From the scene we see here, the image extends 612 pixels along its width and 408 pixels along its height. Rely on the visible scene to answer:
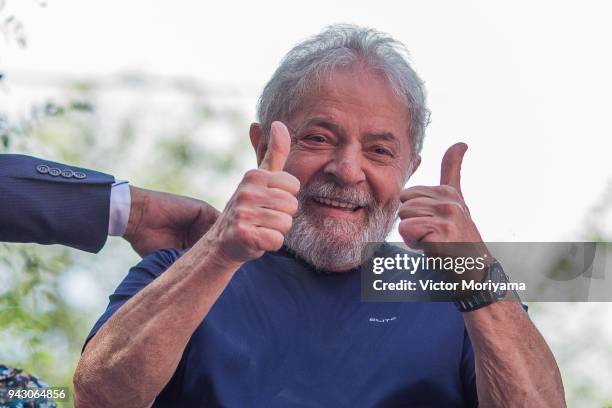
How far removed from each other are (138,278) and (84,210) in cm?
32

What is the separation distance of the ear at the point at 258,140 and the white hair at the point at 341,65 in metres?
0.03

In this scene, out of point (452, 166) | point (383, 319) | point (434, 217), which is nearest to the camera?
point (434, 217)

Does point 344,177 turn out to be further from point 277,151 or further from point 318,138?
point 277,151

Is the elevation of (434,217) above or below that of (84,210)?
above

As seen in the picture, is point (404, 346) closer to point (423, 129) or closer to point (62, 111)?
point (423, 129)

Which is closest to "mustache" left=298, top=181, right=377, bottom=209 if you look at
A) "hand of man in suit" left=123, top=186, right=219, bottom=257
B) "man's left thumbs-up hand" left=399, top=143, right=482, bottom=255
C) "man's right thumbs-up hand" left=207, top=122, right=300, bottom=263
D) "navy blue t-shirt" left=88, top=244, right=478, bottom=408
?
"navy blue t-shirt" left=88, top=244, right=478, bottom=408

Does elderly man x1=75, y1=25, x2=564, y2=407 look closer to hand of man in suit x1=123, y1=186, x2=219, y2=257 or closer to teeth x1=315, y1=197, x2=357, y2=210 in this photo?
teeth x1=315, y1=197, x2=357, y2=210

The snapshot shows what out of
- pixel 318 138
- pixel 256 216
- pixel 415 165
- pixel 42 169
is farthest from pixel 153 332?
pixel 415 165

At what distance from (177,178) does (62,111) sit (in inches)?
117

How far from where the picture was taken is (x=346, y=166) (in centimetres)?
290

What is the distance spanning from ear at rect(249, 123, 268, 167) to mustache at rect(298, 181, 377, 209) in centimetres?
35

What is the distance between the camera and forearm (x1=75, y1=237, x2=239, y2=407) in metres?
2.31

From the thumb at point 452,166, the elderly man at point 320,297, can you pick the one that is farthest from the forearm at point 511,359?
the thumb at point 452,166

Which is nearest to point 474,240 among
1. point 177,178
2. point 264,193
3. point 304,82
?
point 264,193
